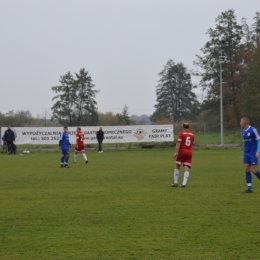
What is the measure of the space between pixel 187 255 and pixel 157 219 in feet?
9.02

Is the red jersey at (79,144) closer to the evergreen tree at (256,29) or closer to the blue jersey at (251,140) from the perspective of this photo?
the blue jersey at (251,140)

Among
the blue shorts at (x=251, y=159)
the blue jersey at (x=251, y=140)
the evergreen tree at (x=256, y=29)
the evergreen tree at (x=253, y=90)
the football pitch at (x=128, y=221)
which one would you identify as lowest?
the football pitch at (x=128, y=221)

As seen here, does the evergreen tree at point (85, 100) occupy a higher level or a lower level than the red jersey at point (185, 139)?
higher

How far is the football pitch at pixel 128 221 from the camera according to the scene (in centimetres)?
732

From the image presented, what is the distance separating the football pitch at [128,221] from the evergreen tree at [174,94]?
82.4 metres

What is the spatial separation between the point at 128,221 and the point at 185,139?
6098 mm

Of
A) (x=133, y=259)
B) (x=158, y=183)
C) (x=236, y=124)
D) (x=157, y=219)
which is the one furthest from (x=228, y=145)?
(x=133, y=259)

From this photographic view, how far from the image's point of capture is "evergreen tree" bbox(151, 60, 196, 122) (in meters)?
98.9

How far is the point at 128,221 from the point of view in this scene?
31.5 ft

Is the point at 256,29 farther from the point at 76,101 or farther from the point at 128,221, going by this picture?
the point at 128,221

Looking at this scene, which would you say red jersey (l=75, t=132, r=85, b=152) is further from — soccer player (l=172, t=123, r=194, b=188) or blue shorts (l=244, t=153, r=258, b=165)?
blue shorts (l=244, t=153, r=258, b=165)

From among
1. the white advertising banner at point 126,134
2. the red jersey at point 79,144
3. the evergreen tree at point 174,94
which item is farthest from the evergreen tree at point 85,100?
the red jersey at point 79,144

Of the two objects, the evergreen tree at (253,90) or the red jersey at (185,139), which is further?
the evergreen tree at (253,90)

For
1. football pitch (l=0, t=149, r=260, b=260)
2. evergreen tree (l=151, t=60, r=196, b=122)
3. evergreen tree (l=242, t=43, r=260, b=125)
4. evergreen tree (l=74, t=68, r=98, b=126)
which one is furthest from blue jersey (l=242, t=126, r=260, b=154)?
evergreen tree (l=151, t=60, r=196, b=122)
